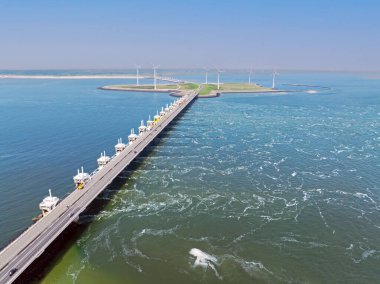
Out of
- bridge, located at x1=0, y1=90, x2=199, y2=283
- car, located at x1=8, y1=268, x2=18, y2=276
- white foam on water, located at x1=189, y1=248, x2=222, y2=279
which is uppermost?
bridge, located at x1=0, y1=90, x2=199, y2=283

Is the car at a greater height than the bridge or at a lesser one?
lesser

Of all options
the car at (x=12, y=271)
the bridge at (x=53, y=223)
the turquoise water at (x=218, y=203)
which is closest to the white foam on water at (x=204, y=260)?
the turquoise water at (x=218, y=203)

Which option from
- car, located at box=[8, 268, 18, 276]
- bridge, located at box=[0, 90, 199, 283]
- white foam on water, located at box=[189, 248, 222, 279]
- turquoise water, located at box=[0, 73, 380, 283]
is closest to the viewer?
car, located at box=[8, 268, 18, 276]

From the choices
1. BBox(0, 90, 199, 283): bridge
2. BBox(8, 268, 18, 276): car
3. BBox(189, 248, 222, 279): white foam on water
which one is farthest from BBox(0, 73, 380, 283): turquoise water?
BBox(8, 268, 18, 276): car

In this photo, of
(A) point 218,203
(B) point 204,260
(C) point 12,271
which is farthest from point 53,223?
(A) point 218,203

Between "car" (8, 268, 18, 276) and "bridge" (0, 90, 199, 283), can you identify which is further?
"bridge" (0, 90, 199, 283)

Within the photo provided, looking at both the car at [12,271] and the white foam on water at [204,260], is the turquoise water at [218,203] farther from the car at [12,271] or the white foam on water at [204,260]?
the car at [12,271]

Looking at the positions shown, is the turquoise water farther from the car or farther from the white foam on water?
the car
